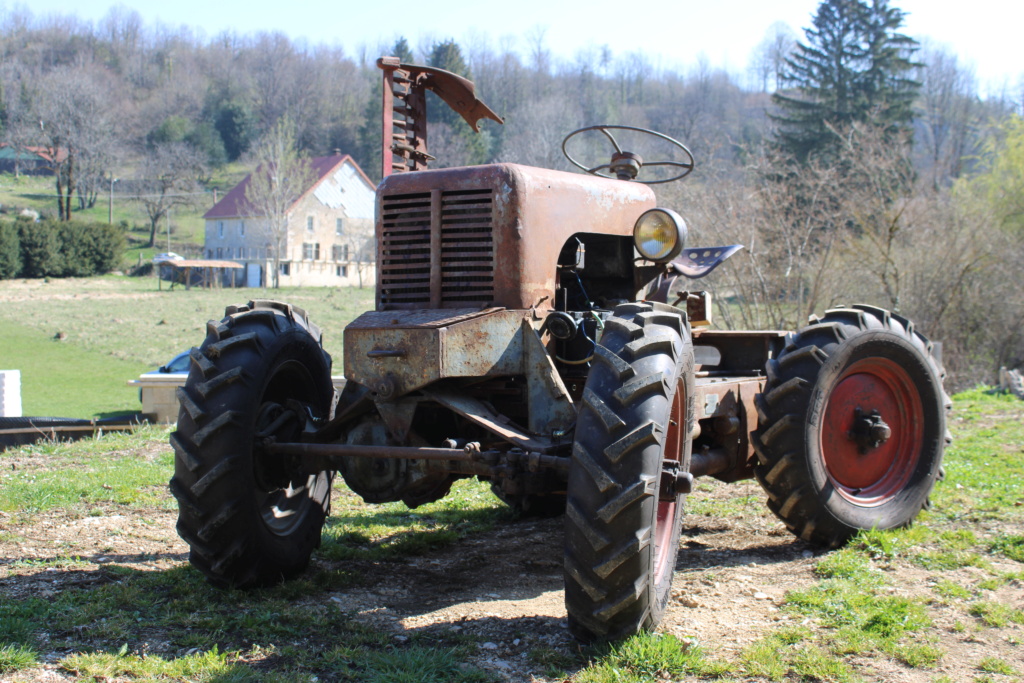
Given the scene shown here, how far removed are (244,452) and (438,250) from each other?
1.46 metres

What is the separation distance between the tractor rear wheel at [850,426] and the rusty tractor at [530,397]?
0.05 ft

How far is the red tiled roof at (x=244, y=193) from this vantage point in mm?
55734

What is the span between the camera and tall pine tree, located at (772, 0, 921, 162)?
36.9 meters

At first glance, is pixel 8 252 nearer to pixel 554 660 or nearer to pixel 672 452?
pixel 672 452

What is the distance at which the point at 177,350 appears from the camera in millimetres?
22547

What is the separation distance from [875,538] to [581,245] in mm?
2663

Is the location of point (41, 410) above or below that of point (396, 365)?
below

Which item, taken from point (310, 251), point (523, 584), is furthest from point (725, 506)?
point (310, 251)

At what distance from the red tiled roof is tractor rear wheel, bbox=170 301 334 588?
5059 cm

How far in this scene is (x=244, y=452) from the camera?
4.57 metres

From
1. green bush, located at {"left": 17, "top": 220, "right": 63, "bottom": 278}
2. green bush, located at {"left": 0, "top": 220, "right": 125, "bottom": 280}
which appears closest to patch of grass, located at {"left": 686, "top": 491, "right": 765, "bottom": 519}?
green bush, located at {"left": 0, "top": 220, "right": 125, "bottom": 280}

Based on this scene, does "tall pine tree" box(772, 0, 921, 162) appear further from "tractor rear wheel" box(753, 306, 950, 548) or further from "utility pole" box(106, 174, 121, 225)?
"utility pole" box(106, 174, 121, 225)

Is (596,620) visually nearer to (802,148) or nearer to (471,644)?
(471,644)

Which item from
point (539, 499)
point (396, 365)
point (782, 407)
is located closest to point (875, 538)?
point (782, 407)
